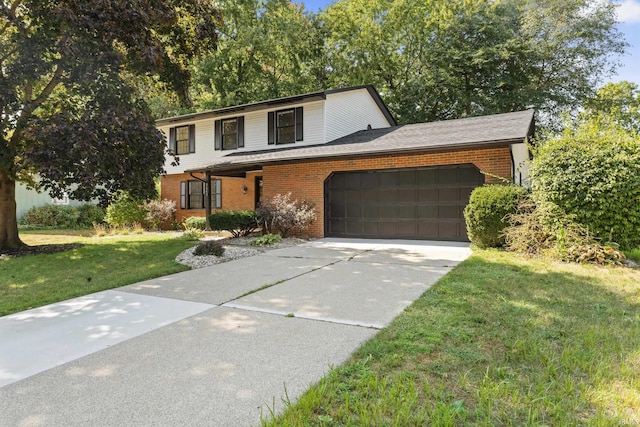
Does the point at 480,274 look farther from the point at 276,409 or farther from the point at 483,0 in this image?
the point at 483,0

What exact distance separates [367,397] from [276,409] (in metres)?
0.57

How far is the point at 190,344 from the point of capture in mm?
3160

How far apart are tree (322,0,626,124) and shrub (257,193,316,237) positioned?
1328 cm

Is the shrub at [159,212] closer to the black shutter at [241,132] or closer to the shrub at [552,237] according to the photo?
the black shutter at [241,132]

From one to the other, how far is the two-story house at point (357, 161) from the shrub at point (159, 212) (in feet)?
3.20

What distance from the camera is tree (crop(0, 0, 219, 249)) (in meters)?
6.71

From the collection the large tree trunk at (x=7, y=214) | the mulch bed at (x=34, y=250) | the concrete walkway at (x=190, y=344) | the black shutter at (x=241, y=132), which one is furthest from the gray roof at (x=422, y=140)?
the large tree trunk at (x=7, y=214)

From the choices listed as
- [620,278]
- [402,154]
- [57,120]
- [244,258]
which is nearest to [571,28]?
[402,154]

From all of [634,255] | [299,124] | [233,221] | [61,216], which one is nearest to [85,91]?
[233,221]

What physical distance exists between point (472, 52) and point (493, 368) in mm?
21757

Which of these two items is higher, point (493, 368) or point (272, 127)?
point (272, 127)

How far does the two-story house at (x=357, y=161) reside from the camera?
9.51m

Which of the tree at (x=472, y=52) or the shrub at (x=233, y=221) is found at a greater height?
the tree at (x=472, y=52)

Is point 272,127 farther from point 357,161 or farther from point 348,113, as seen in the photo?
point 357,161
